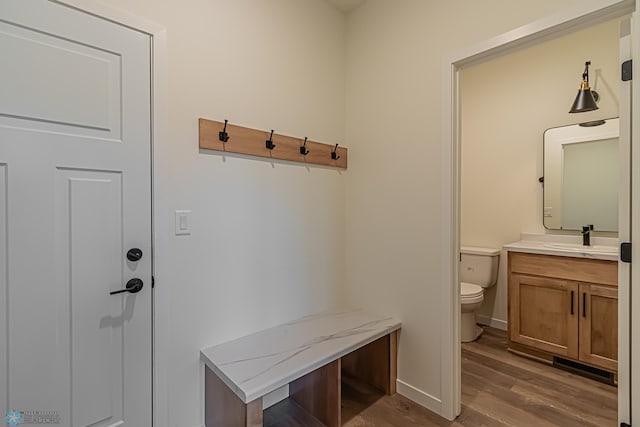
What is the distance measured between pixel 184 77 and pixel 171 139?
0.32 meters

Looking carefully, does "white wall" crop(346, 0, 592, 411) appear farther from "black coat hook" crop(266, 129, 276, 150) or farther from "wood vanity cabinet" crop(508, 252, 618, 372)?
"wood vanity cabinet" crop(508, 252, 618, 372)

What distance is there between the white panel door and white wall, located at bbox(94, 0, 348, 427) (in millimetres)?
114

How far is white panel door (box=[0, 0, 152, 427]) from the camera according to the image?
3.66 feet

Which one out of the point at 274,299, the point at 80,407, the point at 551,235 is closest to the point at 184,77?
the point at 274,299

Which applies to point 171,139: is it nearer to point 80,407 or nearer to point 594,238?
point 80,407

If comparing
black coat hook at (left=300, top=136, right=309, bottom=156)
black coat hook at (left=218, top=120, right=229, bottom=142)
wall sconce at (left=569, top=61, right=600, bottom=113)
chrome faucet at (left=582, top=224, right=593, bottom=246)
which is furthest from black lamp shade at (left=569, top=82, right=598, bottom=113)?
black coat hook at (left=218, top=120, right=229, bottom=142)

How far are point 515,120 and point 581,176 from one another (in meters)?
0.74

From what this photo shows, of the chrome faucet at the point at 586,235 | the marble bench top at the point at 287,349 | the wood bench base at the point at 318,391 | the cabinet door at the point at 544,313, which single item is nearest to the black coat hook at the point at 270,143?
the marble bench top at the point at 287,349

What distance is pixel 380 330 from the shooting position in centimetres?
186

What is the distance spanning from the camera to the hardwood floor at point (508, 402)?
173cm

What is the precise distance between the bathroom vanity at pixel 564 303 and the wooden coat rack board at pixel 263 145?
5.76ft

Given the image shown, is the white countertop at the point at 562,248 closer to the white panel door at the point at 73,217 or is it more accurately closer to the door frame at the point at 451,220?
the door frame at the point at 451,220

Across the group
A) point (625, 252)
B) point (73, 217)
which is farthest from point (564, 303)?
point (73, 217)

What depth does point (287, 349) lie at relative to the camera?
161cm
